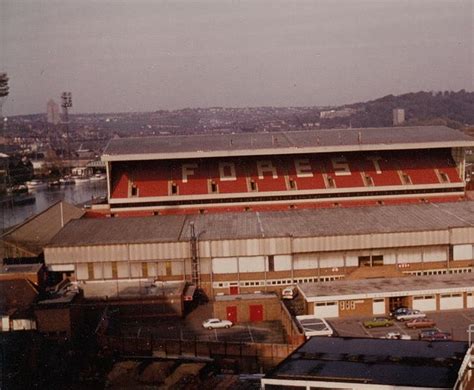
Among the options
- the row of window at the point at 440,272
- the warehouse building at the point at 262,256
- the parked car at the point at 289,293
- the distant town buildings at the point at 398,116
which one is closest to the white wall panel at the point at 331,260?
the warehouse building at the point at 262,256

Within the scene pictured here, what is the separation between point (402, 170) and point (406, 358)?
1610 centimetres

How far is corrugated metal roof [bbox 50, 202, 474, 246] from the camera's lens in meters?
20.5

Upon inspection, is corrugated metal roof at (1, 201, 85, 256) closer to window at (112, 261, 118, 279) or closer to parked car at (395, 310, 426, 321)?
window at (112, 261, 118, 279)

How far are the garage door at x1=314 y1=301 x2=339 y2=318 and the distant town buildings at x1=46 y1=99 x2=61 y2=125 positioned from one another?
107896mm

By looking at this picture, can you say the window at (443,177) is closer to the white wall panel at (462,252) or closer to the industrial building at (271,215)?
the industrial building at (271,215)

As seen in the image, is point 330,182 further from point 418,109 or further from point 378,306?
point 418,109

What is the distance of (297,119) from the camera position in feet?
449

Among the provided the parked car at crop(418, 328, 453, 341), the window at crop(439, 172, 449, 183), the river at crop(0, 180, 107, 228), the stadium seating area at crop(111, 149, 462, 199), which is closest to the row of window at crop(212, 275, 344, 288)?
the parked car at crop(418, 328, 453, 341)

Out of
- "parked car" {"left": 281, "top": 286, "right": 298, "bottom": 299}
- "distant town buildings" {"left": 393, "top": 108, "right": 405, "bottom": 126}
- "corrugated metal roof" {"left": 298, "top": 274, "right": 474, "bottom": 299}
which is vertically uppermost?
"distant town buildings" {"left": 393, "top": 108, "right": 405, "bottom": 126}

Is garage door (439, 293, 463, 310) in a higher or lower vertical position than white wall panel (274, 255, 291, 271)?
lower

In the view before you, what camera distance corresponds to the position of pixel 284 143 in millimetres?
28516

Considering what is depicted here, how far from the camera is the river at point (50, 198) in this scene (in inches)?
1815

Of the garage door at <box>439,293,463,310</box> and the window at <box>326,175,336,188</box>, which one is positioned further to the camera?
the window at <box>326,175,336,188</box>

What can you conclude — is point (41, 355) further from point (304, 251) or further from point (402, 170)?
point (402, 170)
